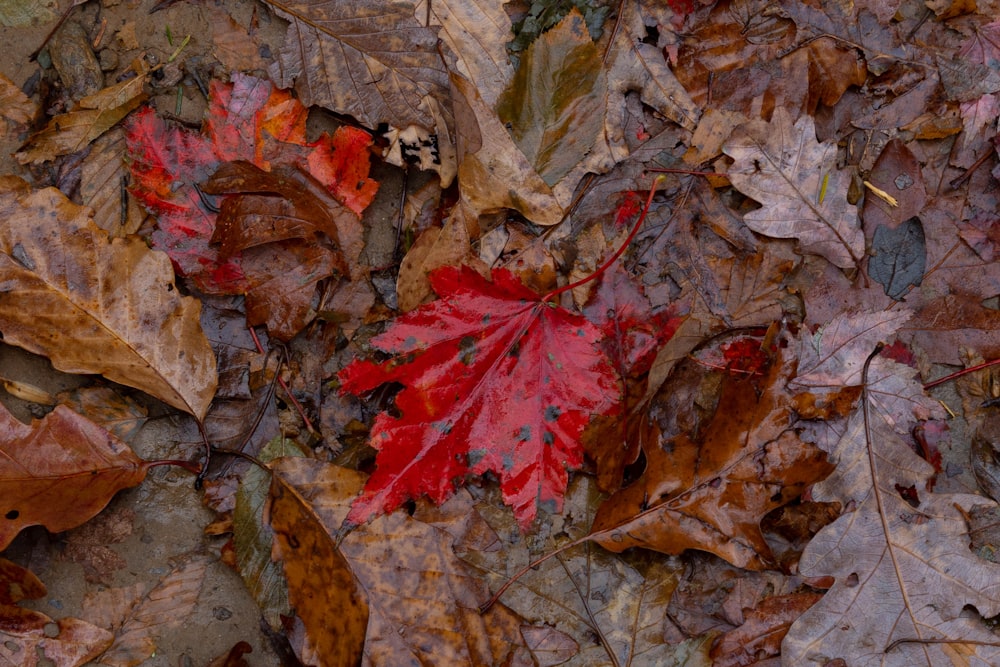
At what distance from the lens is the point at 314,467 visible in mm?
2047

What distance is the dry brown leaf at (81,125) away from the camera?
2182mm

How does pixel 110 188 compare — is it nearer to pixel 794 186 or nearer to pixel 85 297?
pixel 85 297

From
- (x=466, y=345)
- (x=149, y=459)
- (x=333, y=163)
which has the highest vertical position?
(x=333, y=163)

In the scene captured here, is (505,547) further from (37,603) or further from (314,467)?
(37,603)

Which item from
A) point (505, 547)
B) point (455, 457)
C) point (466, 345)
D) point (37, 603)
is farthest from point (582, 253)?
point (37, 603)

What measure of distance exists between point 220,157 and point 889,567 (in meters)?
2.46

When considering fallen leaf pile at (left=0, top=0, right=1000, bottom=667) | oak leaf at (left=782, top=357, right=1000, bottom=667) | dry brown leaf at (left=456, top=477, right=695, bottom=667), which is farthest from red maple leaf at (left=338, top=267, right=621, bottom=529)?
oak leaf at (left=782, top=357, right=1000, bottom=667)

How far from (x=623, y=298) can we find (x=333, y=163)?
104 centimetres

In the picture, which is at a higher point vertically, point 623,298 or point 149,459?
point 623,298

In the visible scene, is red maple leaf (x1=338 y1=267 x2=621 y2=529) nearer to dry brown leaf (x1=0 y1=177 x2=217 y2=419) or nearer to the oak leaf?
dry brown leaf (x1=0 y1=177 x2=217 y2=419)

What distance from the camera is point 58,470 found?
198 centimetres

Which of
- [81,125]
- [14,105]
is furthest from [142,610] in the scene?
[14,105]

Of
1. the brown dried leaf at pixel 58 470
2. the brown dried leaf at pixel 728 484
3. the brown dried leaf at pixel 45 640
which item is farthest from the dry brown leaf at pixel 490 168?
the brown dried leaf at pixel 45 640

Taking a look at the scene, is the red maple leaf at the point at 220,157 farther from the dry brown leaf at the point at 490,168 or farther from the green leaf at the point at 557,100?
the green leaf at the point at 557,100
